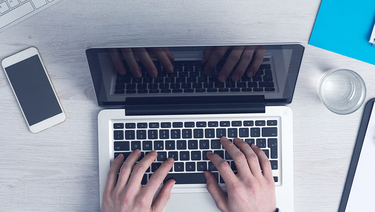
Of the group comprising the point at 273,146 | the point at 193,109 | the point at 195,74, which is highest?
the point at 195,74

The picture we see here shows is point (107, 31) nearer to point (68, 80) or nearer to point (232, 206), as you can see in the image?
point (68, 80)

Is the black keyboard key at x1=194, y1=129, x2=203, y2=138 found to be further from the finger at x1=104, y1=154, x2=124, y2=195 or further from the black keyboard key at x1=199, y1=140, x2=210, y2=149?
the finger at x1=104, y1=154, x2=124, y2=195

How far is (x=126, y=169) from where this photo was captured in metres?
0.69

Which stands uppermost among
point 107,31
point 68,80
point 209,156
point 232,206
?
point 107,31

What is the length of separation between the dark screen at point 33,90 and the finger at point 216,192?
44 cm

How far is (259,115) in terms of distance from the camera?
709 mm

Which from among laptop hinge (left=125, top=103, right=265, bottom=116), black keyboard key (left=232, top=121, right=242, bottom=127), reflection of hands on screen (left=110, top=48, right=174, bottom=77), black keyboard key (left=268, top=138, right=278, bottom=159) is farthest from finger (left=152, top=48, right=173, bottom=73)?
black keyboard key (left=268, top=138, right=278, bottom=159)

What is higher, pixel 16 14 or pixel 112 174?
pixel 16 14

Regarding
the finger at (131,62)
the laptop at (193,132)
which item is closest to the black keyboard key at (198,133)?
the laptop at (193,132)

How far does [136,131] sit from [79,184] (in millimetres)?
220

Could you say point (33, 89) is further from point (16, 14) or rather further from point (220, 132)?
point (220, 132)

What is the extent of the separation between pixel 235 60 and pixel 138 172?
36 cm

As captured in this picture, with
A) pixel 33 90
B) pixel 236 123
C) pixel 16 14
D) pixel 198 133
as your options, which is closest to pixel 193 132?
pixel 198 133

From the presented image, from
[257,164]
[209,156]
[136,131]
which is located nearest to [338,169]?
[257,164]
